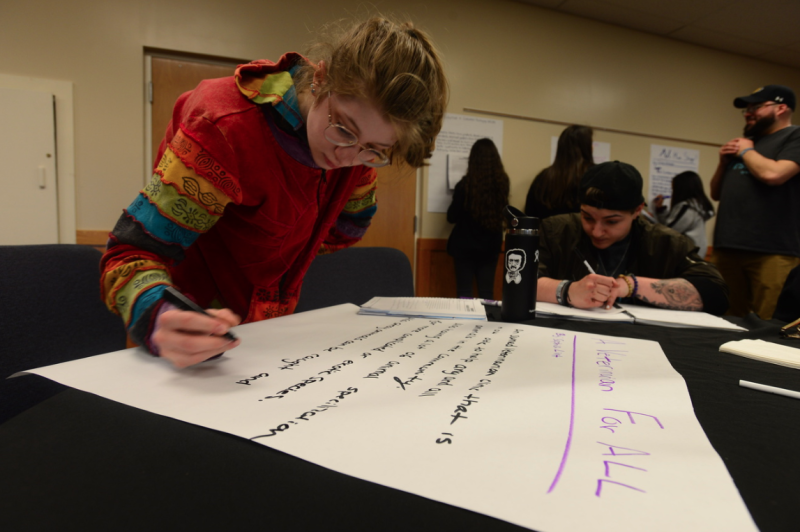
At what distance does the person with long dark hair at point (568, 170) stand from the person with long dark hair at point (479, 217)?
0.90 ft

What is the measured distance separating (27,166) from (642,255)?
2841 mm

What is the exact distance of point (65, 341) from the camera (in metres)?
0.68

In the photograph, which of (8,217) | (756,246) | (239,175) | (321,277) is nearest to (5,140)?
(8,217)

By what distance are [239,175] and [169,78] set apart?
7.43 feet

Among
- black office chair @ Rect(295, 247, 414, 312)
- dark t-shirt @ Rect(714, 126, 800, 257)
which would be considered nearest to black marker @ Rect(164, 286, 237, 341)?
black office chair @ Rect(295, 247, 414, 312)

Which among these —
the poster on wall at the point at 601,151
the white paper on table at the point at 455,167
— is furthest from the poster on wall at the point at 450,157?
the poster on wall at the point at 601,151

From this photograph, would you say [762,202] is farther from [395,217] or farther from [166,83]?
[166,83]

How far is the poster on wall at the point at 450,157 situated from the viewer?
294cm

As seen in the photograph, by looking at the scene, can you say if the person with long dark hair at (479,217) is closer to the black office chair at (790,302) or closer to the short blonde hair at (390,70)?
the black office chair at (790,302)

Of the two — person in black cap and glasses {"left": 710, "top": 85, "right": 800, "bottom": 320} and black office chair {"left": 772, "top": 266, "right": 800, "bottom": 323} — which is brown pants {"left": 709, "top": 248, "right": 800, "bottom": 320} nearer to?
person in black cap and glasses {"left": 710, "top": 85, "right": 800, "bottom": 320}

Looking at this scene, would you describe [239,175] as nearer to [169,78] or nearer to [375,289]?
[375,289]

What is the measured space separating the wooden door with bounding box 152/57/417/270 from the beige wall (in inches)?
3.2

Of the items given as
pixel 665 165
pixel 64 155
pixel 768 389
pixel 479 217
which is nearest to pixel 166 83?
pixel 64 155

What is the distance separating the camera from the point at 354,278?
1176 mm
